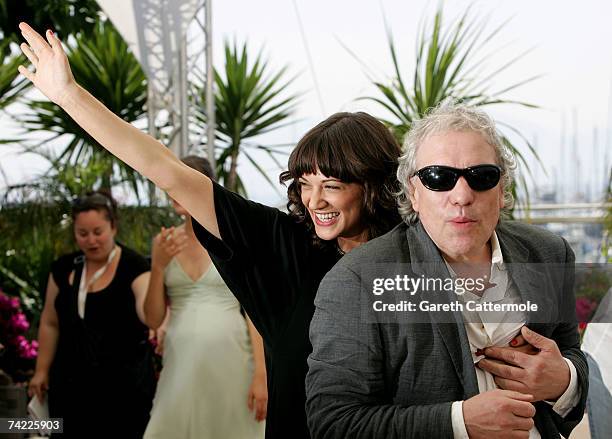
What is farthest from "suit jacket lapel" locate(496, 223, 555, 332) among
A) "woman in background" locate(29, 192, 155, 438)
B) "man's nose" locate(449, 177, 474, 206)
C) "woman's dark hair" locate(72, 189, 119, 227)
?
"woman's dark hair" locate(72, 189, 119, 227)

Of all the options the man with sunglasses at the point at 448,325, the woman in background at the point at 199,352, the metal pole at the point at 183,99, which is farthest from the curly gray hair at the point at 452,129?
the metal pole at the point at 183,99

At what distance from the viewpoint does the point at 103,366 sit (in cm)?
216

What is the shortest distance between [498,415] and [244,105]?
14.3 feet

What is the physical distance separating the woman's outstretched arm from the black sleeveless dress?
3.59 feet

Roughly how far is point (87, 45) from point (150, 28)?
2855 mm

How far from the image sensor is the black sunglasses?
98 cm

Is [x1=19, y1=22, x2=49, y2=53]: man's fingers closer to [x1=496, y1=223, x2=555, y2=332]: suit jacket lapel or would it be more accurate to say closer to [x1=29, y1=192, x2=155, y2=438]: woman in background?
[x1=496, y1=223, x2=555, y2=332]: suit jacket lapel

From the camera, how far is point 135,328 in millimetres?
2240

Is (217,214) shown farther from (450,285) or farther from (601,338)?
(601,338)

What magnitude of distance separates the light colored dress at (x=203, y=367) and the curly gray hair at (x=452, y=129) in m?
1.19

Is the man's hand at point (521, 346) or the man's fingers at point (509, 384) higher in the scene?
the man's hand at point (521, 346)

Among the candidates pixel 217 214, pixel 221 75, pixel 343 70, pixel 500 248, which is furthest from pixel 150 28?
pixel 500 248

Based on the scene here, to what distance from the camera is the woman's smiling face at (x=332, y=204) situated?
1195 millimetres

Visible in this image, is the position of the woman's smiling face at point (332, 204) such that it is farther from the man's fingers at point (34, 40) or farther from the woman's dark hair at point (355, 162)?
the man's fingers at point (34, 40)
